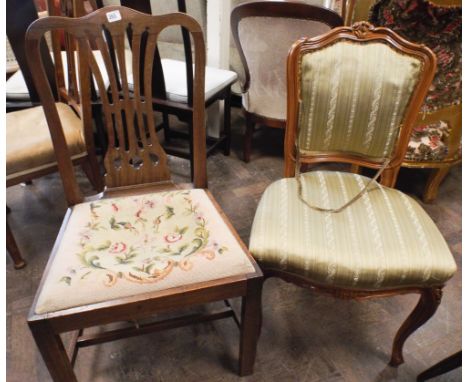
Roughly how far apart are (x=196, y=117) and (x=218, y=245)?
1.30 ft

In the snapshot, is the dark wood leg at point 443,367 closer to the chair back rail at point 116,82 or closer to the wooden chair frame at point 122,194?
the wooden chair frame at point 122,194

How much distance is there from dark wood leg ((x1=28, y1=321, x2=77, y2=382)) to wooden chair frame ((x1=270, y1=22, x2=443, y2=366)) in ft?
1.72

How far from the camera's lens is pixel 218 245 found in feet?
3.03

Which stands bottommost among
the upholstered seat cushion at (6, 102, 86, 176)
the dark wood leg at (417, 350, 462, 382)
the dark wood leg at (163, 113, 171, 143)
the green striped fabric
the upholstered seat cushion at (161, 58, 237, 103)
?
the dark wood leg at (417, 350, 462, 382)

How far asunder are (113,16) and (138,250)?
60 centimetres

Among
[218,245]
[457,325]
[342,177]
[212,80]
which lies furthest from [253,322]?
[212,80]

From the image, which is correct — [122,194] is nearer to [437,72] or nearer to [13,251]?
[13,251]

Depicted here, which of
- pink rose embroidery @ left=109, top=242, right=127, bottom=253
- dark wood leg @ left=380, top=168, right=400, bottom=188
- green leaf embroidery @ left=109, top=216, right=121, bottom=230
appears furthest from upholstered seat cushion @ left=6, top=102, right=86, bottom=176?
Answer: dark wood leg @ left=380, top=168, right=400, bottom=188

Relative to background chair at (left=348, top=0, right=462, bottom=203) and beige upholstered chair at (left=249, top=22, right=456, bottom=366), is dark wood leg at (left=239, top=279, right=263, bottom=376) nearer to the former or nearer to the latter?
beige upholstered chair at (left=249, top=22, right=456, bottom=366)

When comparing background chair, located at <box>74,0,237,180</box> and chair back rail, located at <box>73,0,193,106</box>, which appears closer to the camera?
chair back rail, located at <box>73,0,193,106</box>

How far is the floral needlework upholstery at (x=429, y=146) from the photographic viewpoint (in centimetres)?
171

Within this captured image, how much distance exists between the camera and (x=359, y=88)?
3.57 feet

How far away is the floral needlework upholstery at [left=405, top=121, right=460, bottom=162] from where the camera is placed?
171cm
